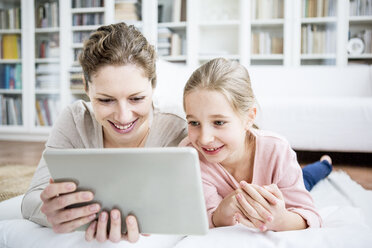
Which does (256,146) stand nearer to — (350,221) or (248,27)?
(350,221)

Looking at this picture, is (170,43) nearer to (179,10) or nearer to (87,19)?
(179,10)

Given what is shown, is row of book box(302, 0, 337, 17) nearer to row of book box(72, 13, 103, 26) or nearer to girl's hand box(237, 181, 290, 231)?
row of book box(72, 13, 103, 26)

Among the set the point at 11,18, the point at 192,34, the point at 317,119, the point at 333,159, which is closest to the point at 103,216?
the point at 317,119

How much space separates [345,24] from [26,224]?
3.38 m

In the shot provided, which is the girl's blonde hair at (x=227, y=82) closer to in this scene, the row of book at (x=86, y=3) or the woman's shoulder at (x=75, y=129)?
the woman's shoulder at (x=75, y=129)

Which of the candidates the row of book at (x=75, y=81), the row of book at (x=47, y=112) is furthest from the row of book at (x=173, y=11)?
the row of book at (x=47, y=112)

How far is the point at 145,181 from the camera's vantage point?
611 millimetres

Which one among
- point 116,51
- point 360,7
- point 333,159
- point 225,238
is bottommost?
point 333,159

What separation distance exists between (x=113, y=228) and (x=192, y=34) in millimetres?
3180

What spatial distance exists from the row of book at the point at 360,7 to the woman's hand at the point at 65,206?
344 centimetres

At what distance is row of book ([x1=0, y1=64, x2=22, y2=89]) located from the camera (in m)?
3.81

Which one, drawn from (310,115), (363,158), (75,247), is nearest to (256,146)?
(75,247)

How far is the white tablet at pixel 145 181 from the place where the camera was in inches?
22.9

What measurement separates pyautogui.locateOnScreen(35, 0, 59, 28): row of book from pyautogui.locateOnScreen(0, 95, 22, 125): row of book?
95 cm
